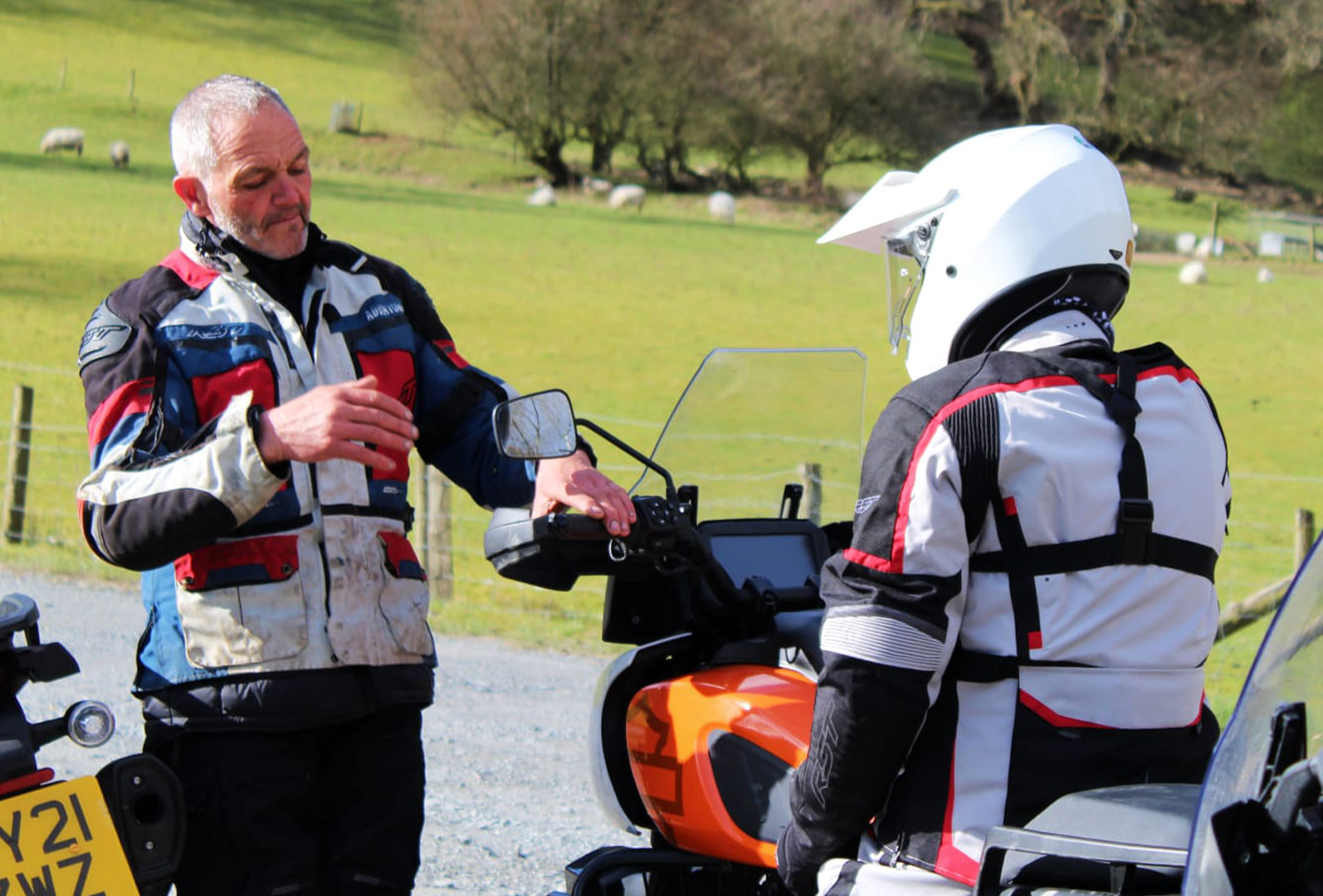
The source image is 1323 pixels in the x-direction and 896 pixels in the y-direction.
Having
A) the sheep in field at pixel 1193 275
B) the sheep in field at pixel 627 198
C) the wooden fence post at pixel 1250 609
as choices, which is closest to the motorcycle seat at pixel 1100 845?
the wooden fence post at pixel 1250 609

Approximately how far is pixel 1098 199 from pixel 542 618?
7.34m

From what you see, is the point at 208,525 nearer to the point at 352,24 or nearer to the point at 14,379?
the point at 14,379

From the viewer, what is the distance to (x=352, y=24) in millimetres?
67875

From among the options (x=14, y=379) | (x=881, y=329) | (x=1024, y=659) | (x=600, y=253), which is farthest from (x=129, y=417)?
(x=600, y=253)

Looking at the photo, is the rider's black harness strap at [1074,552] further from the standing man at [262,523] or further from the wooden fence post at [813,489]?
the wooden fence post at [813,489]

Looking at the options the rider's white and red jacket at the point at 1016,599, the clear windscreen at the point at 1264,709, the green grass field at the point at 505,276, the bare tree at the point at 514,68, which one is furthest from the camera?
the bare tree at the point at 514,68

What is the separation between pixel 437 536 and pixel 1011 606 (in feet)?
27.7

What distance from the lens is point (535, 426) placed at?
2.54m

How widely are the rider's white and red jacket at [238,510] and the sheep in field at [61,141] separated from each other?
38.6 metres

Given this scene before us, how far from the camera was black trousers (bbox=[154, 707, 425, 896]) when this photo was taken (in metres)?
2.58

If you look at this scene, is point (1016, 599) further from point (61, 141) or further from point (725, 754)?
point (61, 141)

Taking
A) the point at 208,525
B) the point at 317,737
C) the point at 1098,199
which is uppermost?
the point at 1098,199

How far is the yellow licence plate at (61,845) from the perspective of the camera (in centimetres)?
224

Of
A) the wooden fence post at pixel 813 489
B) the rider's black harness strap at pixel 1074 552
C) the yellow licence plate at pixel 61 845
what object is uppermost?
the rider's black harness strap at pixel 1074 552
